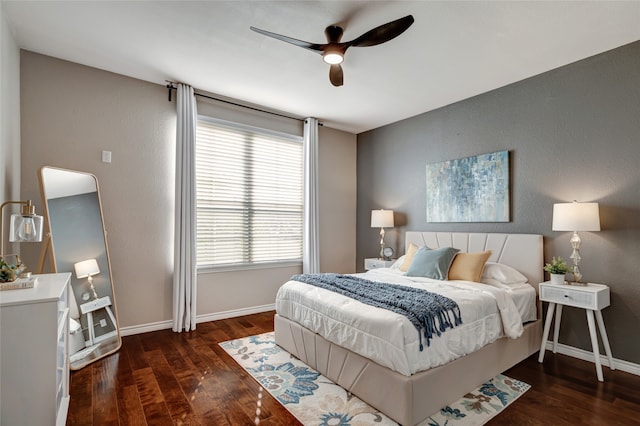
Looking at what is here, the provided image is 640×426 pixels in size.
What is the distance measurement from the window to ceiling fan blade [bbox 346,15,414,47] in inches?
93.0

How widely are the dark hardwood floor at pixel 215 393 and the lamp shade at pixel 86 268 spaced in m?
0.79

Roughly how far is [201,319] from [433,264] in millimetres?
2830

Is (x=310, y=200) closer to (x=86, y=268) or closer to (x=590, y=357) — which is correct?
(x=86, y=268)

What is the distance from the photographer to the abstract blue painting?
3617 mm

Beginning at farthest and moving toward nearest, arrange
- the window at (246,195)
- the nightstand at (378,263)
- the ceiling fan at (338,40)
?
the nightstand at (378,263) < the window at (246,195) < the ceiling fan at (338,40)

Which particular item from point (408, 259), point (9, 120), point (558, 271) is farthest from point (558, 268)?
point (9, 120)

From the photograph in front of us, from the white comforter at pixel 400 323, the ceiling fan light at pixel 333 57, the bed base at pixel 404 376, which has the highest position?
the ceiling fan light at pixel 333 57

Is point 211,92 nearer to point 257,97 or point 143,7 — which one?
point 257,97

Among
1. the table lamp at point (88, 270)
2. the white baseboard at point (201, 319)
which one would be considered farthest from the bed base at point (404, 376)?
the table lamp at point (88, 270)

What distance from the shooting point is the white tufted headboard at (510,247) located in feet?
10.7

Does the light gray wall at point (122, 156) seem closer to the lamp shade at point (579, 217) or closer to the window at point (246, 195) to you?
the window at point (246, 195)

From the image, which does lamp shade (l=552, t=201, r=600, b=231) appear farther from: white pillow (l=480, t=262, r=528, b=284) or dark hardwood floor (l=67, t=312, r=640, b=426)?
dark hardwood floor (l=67, t=312, r=640, b=426)

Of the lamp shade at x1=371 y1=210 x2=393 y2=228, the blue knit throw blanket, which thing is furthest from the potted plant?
the lamp shade at x1=371 y1=210 x2=393 y2=228

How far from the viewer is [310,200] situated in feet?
15.9
